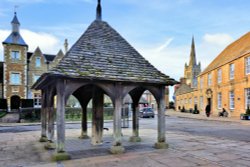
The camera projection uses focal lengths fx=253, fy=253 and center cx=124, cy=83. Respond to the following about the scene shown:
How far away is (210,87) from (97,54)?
3213cm

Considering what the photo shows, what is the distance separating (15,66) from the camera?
41219mm

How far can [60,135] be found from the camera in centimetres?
815

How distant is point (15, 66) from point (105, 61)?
35.9 meters

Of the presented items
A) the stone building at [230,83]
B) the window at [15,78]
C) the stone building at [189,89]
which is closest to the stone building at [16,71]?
the window at [15,78]

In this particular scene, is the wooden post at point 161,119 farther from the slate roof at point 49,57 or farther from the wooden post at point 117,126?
the slate roof at point 49,57

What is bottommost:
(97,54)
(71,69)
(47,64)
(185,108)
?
(185,108)

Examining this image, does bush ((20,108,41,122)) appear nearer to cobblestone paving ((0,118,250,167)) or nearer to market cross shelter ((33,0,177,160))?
market cross shelter ((33,0,177,160))

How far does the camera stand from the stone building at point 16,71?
40.4 metres

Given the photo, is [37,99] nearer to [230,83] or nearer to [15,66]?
[15,66]

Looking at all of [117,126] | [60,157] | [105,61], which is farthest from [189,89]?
[60,157]

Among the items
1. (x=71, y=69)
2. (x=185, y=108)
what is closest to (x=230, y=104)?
(x=185, y=108)

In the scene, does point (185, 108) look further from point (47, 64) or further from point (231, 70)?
point (47, 64)

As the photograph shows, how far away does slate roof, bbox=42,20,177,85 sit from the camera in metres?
8.70

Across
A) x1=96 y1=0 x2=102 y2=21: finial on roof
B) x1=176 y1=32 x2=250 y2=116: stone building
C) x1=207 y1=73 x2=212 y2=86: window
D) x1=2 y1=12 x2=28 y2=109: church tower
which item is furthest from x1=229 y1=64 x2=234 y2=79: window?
x1=2 y1=12 x2=28 y2=109: church tower
